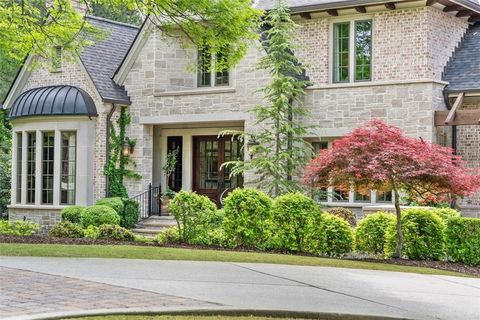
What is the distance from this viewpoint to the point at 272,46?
67.4 ft

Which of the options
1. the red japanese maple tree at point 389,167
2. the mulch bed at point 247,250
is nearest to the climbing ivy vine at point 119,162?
the mulch bed at point 247,250

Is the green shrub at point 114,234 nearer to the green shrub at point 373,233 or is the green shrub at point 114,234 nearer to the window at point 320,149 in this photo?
the green shrub at point 373,233

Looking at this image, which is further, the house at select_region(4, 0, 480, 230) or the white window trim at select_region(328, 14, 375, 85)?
the white window trim at select_region(328, 14, 375, 85)

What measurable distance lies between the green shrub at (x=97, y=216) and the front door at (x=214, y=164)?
3.77 metres

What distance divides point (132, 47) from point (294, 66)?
5935mm

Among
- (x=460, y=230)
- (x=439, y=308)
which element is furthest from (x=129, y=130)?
(x=439, y=308)

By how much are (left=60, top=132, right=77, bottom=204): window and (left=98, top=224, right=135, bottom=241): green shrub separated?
625 cm

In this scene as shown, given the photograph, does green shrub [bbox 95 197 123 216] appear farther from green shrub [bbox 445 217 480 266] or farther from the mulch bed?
green shrub [bbox 445 217 480 266]

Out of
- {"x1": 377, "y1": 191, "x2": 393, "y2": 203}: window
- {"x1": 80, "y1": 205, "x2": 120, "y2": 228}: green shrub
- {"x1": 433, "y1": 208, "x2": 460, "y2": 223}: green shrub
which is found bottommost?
{"x1": 80, "y1": 205, "x2": 120, "y2": 228}: green shrub

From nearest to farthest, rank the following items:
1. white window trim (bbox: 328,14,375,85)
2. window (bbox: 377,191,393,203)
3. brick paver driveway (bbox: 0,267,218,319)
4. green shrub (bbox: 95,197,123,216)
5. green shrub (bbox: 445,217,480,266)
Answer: brick paver driveway (bbox: 0,267,218,319) → green shrub (bbox: 445,217,480,266) → window (bbox: 377,191,393,203) → white window trim (bbox: 328,14,375,85) → green shrub (bbox: 95,197,123,216)

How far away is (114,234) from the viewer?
17.6 m

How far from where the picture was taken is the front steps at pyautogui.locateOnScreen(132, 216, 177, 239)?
2235 cm


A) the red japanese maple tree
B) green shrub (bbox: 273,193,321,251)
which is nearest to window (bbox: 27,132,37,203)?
green shrub (bbox: 273,193,321,251)

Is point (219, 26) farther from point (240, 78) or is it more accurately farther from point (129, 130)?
point (129, 130)
